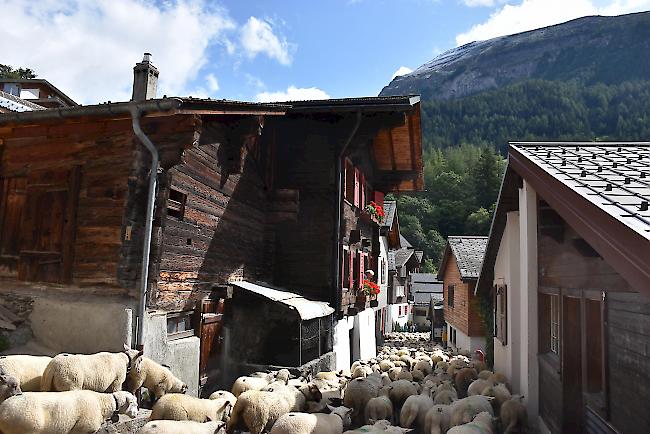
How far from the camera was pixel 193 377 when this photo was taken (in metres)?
10.0

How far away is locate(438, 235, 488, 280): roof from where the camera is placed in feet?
75.3

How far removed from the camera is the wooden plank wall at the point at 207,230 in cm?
967

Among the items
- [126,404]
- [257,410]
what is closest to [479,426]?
[257,410]

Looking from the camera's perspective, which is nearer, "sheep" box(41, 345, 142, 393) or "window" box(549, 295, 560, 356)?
"sheep" box(41, 345, 142, 393)

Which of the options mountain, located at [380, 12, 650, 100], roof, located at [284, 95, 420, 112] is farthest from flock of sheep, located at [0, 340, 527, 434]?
mountain, located at [380, 12, 650, 100]

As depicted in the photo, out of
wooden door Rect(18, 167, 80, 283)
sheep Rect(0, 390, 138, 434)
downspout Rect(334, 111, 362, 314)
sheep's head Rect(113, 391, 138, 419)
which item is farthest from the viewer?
downspout Rect(334, 111, 362, 314)

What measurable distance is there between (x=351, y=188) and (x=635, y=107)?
139963mm

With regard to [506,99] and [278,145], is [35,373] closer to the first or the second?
[278,145]

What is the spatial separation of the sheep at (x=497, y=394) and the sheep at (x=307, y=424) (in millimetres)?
3379

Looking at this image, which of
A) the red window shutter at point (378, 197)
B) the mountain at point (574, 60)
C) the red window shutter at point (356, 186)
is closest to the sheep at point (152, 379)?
the red window shutter at point (356, 186)

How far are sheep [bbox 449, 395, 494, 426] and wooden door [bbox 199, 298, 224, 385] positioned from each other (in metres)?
5.02

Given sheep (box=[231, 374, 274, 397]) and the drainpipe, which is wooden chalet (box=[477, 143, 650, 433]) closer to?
sheep (box=[231, 374, 274, 397])

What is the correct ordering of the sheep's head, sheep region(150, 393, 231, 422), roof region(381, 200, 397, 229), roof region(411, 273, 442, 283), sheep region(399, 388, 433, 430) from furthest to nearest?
roof region(411, 273, 442, 283), roof region(381, 200, 397, 229), sheep region(399, 388, 433, 430), sheep region(150, 393, 231, 422), the sheep's head

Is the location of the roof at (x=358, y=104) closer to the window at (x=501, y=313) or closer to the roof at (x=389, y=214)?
the window at (x=501, y=313)
